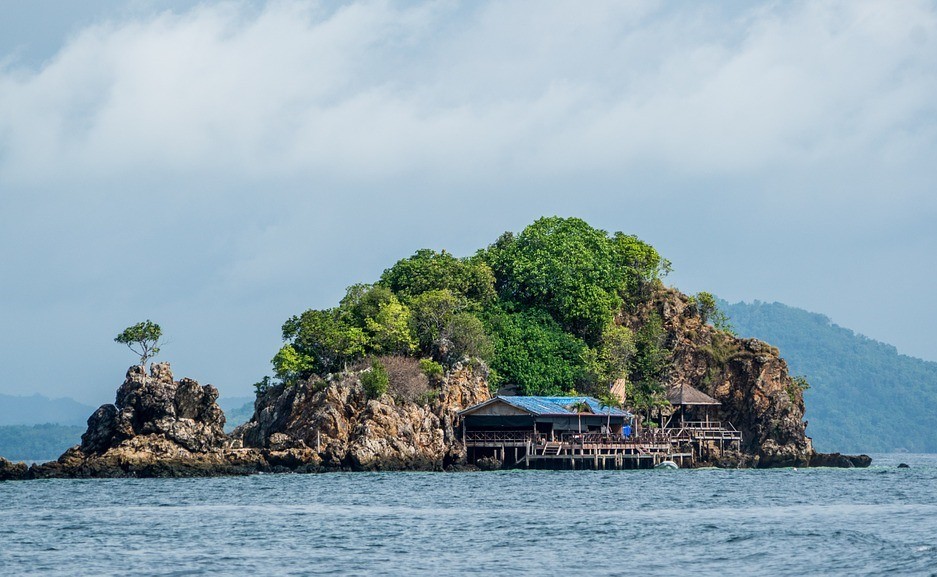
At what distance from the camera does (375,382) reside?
81.9 meters

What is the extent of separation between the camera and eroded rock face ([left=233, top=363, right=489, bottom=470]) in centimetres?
8012

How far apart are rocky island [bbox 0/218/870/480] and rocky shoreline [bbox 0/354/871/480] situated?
0.09 meters

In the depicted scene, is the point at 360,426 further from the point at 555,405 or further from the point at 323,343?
the point at 555,405

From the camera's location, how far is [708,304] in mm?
104188

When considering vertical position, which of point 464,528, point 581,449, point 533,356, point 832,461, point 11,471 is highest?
point 533,356

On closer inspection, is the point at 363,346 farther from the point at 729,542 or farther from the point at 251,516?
the point at 729,542

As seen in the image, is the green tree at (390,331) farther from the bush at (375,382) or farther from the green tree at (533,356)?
the green tree at (533,356)

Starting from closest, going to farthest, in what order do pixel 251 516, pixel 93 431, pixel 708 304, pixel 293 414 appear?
1. pixel 251 516
2. pixel 93 431
3. pixel 293 414
4. pixel 708 304

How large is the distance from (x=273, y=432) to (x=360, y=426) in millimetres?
6536

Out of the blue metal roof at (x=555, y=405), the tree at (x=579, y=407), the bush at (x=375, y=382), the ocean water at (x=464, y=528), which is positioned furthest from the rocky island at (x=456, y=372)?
the ocean water at (x=464, y=528)

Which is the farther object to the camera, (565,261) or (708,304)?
(708,304)

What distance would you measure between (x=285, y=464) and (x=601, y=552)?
4212 cm

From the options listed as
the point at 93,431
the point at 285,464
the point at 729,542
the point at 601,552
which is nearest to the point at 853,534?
the point at 729,542

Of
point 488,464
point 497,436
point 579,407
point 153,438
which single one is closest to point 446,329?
point 497,436
